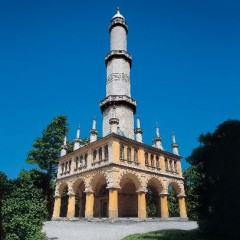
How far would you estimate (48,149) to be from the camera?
133ft

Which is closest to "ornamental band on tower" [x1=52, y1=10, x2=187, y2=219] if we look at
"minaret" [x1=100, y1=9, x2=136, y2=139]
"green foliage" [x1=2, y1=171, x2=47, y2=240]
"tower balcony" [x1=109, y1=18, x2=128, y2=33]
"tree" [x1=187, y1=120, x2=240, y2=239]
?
"minaret" [x1=100, y1=9, x2=136, y2=139]

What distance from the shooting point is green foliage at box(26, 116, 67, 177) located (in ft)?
130

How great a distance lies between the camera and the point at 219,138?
→ 14.2 metres

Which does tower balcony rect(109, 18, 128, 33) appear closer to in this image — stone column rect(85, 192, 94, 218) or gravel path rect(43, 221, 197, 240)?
stone column rect(85, 192, 94, 218)

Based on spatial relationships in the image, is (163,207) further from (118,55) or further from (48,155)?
(118,55)

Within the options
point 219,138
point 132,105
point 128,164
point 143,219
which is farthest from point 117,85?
point 219,138

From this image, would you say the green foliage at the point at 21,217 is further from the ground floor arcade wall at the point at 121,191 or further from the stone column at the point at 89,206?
the stone column at the point at 89,206

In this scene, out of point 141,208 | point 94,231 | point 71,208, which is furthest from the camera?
point 71,208

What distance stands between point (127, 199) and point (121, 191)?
148 centimetres

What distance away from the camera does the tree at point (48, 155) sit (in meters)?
39.1

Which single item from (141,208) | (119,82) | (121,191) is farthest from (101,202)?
(119,82)

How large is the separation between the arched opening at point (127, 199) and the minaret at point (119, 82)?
706 cm

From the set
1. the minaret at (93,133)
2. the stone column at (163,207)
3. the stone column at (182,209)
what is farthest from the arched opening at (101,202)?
the stone column at (182,209)

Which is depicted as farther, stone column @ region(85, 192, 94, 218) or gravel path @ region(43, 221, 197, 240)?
stone column @ region(85, 192, 94, 218)
